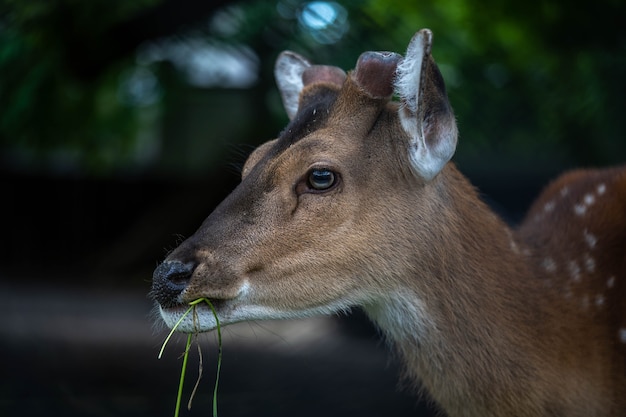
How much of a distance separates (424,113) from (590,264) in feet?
3.99

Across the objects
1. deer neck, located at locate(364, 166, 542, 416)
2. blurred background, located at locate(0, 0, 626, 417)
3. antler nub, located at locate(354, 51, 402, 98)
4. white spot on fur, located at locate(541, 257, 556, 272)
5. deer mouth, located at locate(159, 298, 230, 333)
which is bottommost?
blurred background, located at locate(0, 0, 626, 417)

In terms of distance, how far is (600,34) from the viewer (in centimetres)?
791

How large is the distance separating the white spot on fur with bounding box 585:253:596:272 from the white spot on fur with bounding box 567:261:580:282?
0.05m

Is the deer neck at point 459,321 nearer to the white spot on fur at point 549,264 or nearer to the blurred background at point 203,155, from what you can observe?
the white spot on fur at point 549,264

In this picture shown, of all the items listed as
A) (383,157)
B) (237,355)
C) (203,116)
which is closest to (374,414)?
(237,355)

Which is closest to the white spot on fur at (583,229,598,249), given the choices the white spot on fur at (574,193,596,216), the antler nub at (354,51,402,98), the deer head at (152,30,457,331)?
the white spot on fur at (574,193,596,216)

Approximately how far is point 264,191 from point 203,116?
33.9 feet

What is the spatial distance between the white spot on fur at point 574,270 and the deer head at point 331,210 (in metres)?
Answer: 0.84

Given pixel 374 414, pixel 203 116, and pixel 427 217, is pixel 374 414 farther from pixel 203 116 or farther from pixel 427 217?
pixel 203 116

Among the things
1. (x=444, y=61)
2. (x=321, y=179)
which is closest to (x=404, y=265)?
(x=321, y=179)

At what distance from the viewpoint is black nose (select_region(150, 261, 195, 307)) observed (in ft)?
11.1

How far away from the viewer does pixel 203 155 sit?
1374 cm

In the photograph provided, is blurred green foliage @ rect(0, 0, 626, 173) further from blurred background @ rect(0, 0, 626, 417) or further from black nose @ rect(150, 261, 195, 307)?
black nose @ rect(150, 261, 195, 307)

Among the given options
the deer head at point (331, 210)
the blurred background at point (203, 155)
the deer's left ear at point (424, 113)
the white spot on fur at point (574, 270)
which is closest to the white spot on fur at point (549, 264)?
the white spot on fur at point (574, 270)
